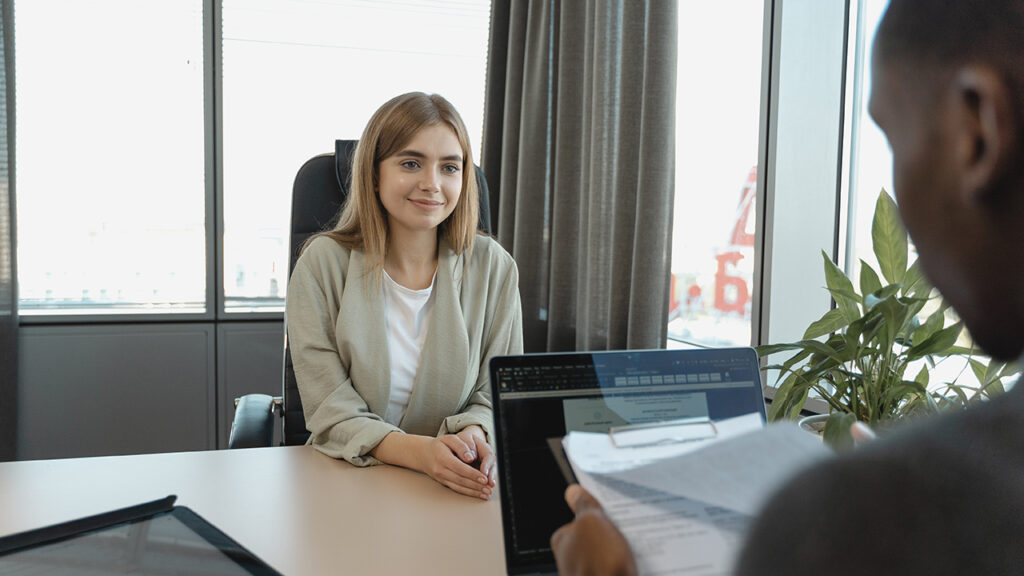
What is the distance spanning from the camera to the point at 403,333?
4.96 feet

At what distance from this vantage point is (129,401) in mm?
2773

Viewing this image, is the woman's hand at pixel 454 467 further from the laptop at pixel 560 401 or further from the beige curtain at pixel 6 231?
the beige curtain at pixel 6 231

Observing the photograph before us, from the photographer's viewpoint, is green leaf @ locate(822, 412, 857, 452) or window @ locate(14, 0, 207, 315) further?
window @ locate(14, 0, 207, 315)

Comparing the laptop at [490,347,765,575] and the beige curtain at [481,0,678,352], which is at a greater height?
the beige curtain at [481,0,678,352]

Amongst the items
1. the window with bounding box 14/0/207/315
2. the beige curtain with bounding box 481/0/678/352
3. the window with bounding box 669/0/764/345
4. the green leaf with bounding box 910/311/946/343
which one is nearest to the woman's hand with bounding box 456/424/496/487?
the green leaf with bounding box 910/311/946/343

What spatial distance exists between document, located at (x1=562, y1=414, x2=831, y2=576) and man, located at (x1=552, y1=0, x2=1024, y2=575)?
120 millimetres

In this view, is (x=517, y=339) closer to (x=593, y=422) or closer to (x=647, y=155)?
(x=647, y=155)

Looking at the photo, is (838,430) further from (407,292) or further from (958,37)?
(407,292)

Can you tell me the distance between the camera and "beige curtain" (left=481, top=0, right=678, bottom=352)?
188cm

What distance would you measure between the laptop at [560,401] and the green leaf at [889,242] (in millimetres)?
419

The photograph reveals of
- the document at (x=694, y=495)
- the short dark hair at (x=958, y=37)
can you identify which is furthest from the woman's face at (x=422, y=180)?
the short dark hair at (x=958, y=37)

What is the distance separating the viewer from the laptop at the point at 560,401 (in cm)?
75

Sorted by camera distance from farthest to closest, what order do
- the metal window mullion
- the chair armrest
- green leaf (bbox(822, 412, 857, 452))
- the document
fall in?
1. the metal window mullion
2. the chair armrest
3. green leaf (bbox(822, 412, 857, 452))
4. the document

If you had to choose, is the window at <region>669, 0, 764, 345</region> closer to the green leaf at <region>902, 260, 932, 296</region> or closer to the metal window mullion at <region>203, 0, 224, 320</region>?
the green leaf at <region>902, 260, 932, 296</region>
